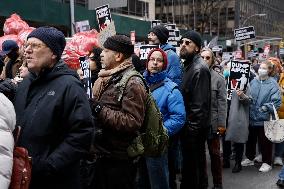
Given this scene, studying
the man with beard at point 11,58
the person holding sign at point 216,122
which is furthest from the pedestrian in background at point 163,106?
the man with beard at point 11,58

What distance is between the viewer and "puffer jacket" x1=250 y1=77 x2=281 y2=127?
26.3 feet

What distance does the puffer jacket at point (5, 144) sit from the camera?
2461 mm

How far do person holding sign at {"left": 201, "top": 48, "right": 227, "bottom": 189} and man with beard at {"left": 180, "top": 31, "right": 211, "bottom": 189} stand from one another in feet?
2.55

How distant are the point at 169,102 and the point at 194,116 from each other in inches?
19.7

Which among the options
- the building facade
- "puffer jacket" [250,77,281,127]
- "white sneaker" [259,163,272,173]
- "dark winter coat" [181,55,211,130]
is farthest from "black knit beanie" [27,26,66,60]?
the building facade

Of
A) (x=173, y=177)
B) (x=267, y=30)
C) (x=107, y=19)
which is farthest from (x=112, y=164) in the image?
(x=267, y=30)

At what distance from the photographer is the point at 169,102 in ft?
16.8

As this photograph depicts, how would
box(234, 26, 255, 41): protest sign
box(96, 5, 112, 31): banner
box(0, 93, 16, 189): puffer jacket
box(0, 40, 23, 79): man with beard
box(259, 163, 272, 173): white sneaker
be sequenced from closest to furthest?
box(0, 93, 16, 189): puffer jacket < box(0, 40, 23, 79): man with beard < box(259, 163, 272, 173): white sneaker < box(96, 5, 112, 31): banner < box(234, 26, 255, 41): protest sign

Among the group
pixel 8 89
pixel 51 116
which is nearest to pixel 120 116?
pixel 51 116

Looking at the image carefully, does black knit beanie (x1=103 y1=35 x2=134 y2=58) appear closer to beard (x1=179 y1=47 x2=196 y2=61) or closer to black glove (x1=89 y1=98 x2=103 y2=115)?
black glove (x1=89 y1=98 x2=103 y2=115)

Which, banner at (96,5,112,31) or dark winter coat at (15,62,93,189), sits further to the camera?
banner at (96,5,112,31)

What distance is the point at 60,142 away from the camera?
3082 millimetres

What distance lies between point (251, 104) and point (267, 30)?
281 feet

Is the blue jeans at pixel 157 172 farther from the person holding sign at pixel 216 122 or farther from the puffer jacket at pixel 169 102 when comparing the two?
the person holding sign at pixel 216 122
